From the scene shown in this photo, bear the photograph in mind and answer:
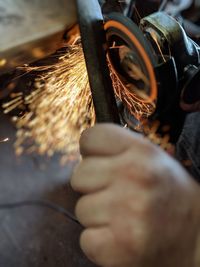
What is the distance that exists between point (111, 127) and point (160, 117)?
167 mm

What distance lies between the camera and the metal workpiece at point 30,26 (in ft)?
2.51

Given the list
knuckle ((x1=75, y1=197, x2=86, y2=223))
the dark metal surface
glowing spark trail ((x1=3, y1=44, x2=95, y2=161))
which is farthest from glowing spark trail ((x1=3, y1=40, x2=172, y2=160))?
knuckle ((x1=75, y1=197, x2=86, y2=223))

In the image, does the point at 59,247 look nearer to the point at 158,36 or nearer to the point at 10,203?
the point at 10,203

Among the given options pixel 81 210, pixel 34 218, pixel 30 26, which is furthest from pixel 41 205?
pixel 30 26

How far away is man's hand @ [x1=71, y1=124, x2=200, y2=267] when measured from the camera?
2.39 feet

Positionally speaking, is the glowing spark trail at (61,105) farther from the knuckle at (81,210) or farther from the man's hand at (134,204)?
the knuckle at (81,210)

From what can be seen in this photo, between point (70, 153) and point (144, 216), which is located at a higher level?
point (144, 216)

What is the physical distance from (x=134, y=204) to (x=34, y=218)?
135 centimetres

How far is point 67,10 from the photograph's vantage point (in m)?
0.82

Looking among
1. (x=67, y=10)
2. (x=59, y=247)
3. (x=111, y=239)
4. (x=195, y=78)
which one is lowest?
(x=59, y=247)

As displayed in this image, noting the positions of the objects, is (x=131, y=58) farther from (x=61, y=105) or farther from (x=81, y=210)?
(x=61, y=105)

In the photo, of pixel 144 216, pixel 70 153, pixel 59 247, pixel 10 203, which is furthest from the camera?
pixel 70 153

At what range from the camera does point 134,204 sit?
2.39ft

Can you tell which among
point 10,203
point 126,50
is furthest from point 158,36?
point 10,203
